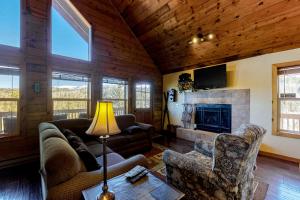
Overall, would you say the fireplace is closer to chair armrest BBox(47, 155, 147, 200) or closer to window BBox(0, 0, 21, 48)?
chair armrest BBox(47, 155, 147, 200)

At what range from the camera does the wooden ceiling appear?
3045 millimetres

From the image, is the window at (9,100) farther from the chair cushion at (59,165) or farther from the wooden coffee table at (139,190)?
the wooden coffee table at (139,190)

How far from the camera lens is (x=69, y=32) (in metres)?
4.11

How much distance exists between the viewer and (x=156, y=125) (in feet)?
20.6

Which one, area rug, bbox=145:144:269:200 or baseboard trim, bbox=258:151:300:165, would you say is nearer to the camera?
area rug, bbox=145:144:269:200

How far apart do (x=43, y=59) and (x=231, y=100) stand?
16.2ft

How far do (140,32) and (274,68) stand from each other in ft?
12.6

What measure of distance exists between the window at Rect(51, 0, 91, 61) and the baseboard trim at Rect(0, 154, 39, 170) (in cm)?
246

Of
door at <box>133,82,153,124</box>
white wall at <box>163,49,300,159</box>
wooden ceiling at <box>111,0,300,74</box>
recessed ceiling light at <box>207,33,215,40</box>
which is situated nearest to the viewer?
wooden ceiling at <box>111,0,300,74</box>

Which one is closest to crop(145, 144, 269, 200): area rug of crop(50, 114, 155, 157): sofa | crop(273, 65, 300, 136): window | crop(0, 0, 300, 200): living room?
crop(0, 0, 300, 200): living room

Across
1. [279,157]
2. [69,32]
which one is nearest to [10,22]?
[69,32]

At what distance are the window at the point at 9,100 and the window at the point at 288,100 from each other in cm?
588

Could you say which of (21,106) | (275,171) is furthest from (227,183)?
(21,106)

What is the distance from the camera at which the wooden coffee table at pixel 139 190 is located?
128cm
